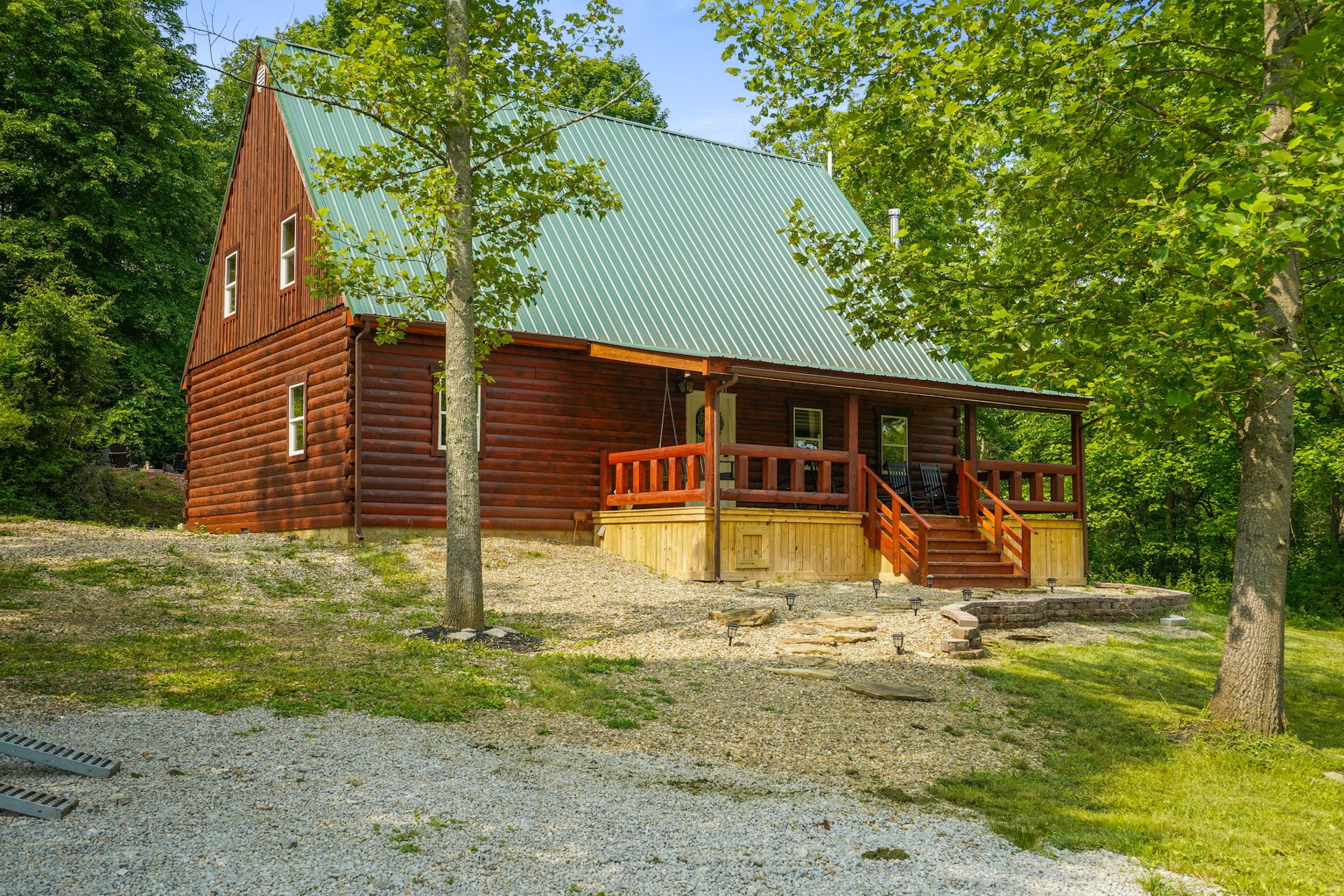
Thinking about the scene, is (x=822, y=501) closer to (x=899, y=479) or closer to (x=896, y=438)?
(x=899, y=479)

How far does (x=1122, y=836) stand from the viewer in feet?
20.0

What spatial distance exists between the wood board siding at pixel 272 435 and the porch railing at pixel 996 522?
9977mm

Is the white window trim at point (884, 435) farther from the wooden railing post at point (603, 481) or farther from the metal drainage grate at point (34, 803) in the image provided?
the metal drainage grate at point (34, 803)

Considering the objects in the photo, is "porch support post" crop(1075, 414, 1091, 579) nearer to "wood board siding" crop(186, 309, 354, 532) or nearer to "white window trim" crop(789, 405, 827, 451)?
"white window trim" crop(789, 405, 827, 451)

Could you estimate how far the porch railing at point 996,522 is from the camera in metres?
16.6

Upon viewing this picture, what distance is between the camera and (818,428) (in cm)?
2036

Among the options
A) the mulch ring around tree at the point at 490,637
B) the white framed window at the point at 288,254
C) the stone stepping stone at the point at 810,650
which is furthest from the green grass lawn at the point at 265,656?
the white framed window at the point at 288,254

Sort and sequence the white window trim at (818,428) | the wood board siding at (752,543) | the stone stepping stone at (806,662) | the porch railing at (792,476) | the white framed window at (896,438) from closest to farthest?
1. the stone stepping stone at (806,662)
2. the wood board siding at (752,543)
3. the porch railing at (792,476)
4. the white window trim at (818,428)
5. the white framed window at (896,438)

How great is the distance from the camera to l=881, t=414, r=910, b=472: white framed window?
68.8ft

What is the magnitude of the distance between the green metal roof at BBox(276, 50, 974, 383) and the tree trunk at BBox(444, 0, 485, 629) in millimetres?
5162

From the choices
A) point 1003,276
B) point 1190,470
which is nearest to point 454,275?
point 1003,276

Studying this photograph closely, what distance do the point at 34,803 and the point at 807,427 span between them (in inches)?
641

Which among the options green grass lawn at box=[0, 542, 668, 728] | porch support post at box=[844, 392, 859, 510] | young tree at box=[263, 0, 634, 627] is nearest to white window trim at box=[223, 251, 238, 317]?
green grass lawn at box=[0, 542, 668, 728]

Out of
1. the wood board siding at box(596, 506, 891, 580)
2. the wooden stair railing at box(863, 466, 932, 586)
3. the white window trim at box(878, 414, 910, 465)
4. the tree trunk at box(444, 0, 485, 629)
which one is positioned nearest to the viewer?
the tree trunk at box(444, 0, 485, 629)
